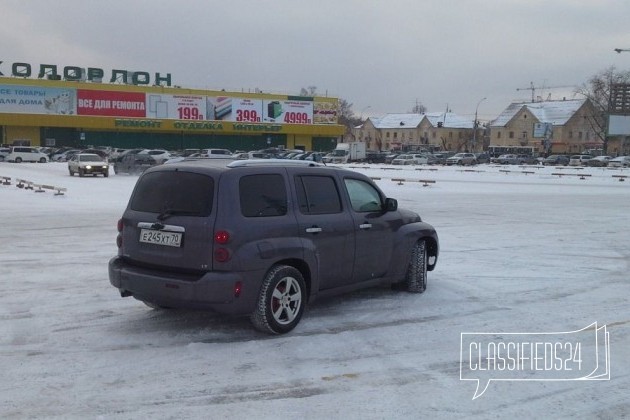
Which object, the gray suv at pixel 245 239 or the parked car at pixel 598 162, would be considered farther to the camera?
the parked car at pixel 598 162

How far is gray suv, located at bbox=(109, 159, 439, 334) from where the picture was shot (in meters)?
5.83

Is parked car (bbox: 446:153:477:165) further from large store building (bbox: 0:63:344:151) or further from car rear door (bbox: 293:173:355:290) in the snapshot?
car rear door (bbox: 293:173:355:290)

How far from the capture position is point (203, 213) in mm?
5922

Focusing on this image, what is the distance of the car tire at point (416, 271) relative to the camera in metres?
8.05

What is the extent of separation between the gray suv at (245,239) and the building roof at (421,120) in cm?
12588

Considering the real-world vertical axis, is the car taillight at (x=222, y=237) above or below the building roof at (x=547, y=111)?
below

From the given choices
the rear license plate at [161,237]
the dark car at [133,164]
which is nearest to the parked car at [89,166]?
the dark car at [133,164]

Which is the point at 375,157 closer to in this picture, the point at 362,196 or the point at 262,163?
the point at 362,196

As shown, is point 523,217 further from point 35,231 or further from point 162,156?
point 162,156

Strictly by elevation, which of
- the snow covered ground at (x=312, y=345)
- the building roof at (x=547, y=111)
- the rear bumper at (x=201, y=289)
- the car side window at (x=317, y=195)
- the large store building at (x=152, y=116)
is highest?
the building roof at (x=547, y=111)

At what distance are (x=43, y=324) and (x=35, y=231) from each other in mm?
7855

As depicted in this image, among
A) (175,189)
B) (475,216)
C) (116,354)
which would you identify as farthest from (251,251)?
(475,216)

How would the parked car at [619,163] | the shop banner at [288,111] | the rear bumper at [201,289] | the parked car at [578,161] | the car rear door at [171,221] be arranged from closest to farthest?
1. the rear bumper at [201,289]
2. the car rear door at [171,221]
3. the parked car at [619,163]
4. the parked car at [578,161]
5. the shop banner at [288,111]

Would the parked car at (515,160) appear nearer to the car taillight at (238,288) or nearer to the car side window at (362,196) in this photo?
the car side window at (362,196)
